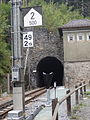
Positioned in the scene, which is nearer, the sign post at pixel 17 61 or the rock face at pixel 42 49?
the sign post at pixel 17 61

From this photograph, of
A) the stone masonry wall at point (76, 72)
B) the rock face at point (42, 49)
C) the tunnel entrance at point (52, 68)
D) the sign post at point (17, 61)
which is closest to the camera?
the sign post at point (17, 61)

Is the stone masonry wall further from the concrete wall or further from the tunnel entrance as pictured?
the tunnel entrance

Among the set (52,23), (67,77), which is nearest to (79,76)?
(67,77)

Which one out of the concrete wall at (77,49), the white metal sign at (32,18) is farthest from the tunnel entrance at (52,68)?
the white metal sign at (32,18)

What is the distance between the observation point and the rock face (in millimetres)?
28812

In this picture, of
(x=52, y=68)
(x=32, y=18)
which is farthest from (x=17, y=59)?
(x=52, y=68)

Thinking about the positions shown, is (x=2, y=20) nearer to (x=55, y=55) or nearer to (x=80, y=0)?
(x=55, y=55)

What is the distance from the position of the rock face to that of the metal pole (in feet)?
73.3

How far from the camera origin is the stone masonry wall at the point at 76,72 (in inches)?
1070

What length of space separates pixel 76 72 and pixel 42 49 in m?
4.12

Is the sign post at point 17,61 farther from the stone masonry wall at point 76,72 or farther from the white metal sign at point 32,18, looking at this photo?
the stone masonry wall at point 76,72

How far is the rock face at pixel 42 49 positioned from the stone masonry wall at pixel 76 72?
6.10 feet

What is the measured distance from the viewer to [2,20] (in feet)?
89.2

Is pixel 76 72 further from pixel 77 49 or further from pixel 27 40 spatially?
pixel 27 40
